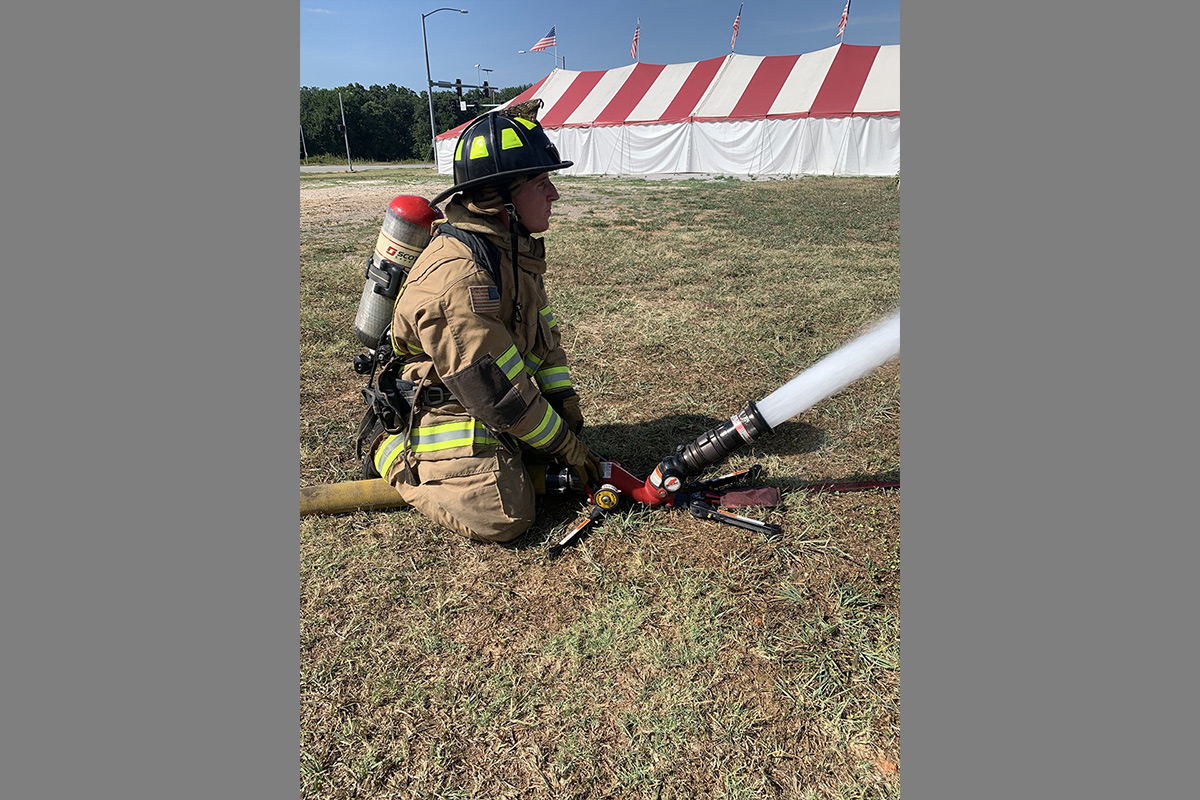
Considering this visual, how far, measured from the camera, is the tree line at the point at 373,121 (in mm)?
57531

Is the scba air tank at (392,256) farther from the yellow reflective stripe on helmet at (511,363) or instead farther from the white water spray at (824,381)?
the white water spray at (824,381)

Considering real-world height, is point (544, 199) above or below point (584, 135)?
below

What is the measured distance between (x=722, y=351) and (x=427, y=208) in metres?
3.29

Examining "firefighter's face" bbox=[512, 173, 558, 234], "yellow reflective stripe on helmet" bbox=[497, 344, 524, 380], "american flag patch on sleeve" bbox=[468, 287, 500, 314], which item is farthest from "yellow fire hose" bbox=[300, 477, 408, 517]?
"firefighter's face" bbox=[512, 173, 558, 234]

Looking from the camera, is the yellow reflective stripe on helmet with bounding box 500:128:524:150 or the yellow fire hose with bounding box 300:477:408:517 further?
the yellow fire hose with bounding box 300:477:408:517

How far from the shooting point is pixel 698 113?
27641 mm

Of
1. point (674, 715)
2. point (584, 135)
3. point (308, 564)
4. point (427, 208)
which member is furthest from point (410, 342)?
point (584, 135)

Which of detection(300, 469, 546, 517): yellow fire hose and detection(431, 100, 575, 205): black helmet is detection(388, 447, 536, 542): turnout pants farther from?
detection(431, 100, 575, 205): black helmet

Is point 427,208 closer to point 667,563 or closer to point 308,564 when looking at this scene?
point 308,564

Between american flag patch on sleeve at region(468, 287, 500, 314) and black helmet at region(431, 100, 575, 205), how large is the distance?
53cm

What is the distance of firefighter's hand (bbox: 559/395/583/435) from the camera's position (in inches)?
156

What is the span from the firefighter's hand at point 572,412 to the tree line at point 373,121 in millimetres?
57641

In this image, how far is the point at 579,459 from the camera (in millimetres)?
3494

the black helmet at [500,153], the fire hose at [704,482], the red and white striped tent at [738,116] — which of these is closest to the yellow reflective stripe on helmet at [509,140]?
the black helmet at [500,153]
